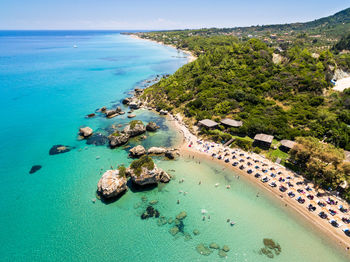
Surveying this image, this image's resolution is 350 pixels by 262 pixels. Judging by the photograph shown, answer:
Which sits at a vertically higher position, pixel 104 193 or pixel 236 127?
pixel 236 127

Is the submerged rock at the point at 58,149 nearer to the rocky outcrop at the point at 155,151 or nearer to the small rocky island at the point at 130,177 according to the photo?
the small rocky island at the point at 130,177

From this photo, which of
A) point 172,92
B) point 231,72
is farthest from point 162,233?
point 231,72

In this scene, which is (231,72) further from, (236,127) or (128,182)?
(128,182)

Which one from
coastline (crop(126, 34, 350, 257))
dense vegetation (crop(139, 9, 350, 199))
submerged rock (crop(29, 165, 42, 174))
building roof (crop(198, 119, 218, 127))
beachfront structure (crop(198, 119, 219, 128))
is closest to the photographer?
coastline (crop(126, 34, 350, 257))

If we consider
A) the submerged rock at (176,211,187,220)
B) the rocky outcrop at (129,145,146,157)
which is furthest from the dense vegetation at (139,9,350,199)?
the submerged rock at (176,211,187,220)

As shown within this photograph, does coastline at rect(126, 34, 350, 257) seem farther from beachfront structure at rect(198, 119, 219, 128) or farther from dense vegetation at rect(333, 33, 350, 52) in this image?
dense vegetation at rect(333, 33, 350, 52)

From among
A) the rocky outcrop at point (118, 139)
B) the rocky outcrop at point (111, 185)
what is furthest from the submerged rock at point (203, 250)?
the rocky outcrop at point (118, 139)

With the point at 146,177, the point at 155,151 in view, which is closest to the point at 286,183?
the point at 146,177
